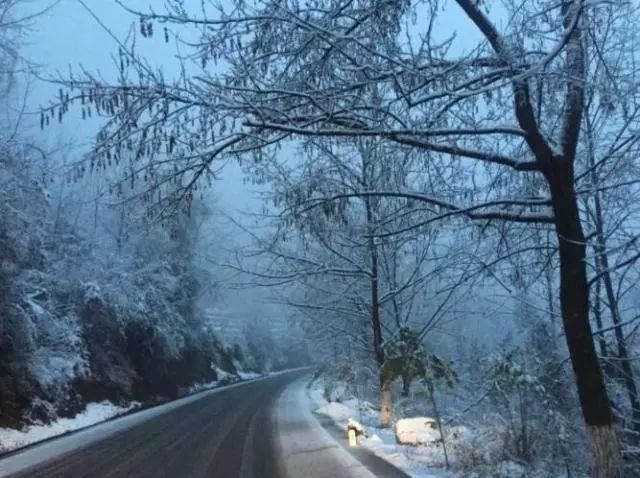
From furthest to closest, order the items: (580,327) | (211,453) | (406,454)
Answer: (211,453)
(406,454)
(580,327)

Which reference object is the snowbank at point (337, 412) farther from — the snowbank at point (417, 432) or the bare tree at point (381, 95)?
the bare tree at point (381, 95)

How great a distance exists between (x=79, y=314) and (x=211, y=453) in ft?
53.5

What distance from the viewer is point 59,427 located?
1967cm

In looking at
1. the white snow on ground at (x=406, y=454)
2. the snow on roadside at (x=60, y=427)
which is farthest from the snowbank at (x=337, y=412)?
the snow on roadside at (x=60, y=427)

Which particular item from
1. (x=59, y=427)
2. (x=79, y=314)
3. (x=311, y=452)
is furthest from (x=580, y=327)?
(x=79, y=314)

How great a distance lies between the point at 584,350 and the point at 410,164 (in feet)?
8.01

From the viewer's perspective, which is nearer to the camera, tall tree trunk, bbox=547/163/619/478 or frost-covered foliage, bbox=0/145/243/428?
tall tree trunk, bbox=547/163/619/478

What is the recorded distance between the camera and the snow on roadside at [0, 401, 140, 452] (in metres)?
16.0

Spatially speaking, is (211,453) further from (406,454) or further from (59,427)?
(59,427)

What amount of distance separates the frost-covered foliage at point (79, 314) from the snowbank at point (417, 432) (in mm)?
6367

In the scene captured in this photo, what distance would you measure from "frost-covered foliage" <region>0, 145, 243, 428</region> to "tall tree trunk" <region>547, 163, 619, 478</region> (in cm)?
359

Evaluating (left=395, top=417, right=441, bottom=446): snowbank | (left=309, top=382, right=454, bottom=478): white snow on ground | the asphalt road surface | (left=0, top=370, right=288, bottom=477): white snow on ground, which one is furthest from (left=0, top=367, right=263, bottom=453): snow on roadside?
(left=395, top=417, right=441, bottom=446): snowbank

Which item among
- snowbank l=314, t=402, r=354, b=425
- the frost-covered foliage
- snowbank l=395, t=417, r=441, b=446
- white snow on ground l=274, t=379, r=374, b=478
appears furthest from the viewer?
snowbank l=314, t=402, r=354, b=425

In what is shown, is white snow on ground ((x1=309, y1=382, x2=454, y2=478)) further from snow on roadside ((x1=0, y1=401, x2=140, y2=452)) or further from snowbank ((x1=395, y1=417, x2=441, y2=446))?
snow on roadside ((x1=0, y1=401, x2=140, y2=452))
